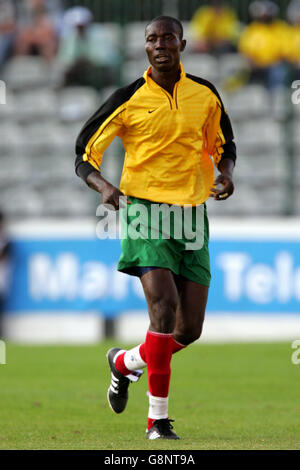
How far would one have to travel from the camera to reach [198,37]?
15.1 meters

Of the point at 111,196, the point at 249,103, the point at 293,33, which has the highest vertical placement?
the point at 293,33

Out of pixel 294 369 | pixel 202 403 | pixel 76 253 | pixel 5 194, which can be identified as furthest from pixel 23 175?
pixel 202 403

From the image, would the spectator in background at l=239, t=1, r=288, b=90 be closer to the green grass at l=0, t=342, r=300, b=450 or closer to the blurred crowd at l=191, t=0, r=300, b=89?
the blurred crowd at l=191, t=0, r=300, b=89

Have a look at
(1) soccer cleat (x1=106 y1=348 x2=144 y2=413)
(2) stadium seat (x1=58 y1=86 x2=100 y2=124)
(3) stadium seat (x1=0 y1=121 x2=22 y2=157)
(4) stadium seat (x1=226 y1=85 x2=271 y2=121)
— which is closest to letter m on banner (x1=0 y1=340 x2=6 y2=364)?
(3) stadium seat (x1=0 y1=121 x2=22 y2=157)

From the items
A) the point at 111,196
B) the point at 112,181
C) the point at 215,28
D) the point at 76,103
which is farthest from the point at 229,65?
the point at 111,196

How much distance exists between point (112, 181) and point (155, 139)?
807 centimetres

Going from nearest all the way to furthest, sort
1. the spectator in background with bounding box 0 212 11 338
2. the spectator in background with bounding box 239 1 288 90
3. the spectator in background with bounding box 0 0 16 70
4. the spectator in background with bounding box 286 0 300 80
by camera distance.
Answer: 1. the spectator in background with bounding box 0 212 11 338
2. the spectator in background with bounding box 286 0 300 80
3. the spectator in background with bounding box 239 1 288 90
4. the spectator in background with bounding box 0 0 16 70

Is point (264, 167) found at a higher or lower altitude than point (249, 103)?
lower

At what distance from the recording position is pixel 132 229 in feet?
20.7

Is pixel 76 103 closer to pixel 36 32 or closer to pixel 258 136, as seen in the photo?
pixel 36 32

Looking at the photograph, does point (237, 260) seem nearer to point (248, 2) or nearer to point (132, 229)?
point (248, 2)

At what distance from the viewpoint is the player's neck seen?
250 inches

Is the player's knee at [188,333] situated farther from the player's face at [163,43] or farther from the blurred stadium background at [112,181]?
the blurred stadium background at [112,181]
